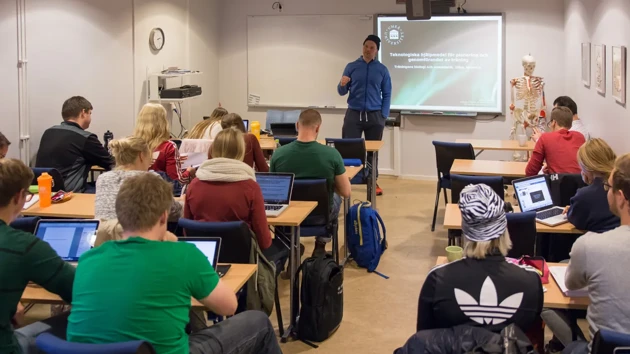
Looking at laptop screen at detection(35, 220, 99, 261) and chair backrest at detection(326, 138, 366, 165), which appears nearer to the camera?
laptop screen at detection(35, 220, 99, 261)

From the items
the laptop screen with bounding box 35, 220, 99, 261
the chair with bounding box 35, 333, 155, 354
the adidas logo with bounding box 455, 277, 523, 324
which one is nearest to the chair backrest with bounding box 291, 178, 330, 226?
the laptop screen with bounding box 35, 220, 99, 261

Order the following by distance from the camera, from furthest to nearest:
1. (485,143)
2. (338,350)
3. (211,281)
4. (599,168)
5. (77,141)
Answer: (485,143) < (77,141) < (338,350) < (599,168) < (211,281)

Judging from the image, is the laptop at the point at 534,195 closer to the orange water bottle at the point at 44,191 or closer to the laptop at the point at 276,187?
the laptop at the point at 276,187

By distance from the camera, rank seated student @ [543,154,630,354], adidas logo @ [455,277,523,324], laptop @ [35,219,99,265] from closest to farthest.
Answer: adidas logo @ [455,277,523,324]
seated student @ [543,154,630,354]
laptop @ [35,219,99,265]

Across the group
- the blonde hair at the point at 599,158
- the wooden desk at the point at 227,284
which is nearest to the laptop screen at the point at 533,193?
the blonde hair at the point at 599,158

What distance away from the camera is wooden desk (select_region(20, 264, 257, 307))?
11.0 ft

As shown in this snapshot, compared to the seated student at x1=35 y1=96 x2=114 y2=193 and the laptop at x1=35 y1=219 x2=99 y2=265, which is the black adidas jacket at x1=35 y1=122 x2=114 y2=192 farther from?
the laptop at x1=35 y1=219 x2=99 y2=265

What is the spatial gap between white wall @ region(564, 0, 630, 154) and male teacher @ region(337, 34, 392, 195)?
2192mm

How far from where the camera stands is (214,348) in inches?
120

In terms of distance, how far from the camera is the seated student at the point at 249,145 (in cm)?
617

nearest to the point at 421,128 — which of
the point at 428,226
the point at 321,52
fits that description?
the point at 321,52

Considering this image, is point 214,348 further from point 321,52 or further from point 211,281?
point 321,52

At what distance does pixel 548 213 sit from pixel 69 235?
295cm

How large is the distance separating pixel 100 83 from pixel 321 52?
11.3ft
